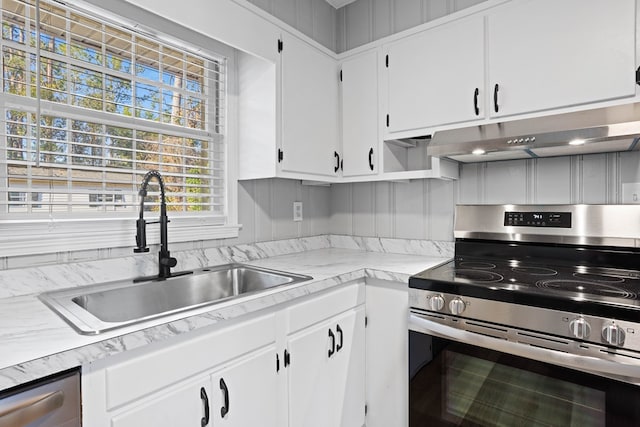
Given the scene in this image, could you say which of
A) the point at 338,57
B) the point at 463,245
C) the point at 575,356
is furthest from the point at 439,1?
the point at 575,356

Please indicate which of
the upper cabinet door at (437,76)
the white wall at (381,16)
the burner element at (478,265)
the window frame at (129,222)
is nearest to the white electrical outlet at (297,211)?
the window frame at (129,222)

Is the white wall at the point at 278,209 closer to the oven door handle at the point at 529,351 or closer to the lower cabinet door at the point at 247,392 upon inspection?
the lower cabinet door at the point at 247,392

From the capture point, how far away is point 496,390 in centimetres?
133

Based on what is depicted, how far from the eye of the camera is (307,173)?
206 centimetres

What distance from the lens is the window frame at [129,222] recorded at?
1283 mm

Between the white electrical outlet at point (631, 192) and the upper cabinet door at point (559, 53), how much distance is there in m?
0.44

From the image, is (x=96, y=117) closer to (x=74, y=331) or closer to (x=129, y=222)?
(x=129, y=222)

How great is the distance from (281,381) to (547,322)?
0.98 metres

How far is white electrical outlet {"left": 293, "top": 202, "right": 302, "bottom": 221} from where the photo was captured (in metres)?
2.38

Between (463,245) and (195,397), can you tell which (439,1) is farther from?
(195,397)

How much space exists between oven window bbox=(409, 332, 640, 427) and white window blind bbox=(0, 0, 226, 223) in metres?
1.31

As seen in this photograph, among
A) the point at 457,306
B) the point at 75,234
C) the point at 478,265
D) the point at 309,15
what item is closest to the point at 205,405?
the point at 75,234

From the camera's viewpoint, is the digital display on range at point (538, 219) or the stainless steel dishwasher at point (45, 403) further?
the digital display on range at point (538, 219)

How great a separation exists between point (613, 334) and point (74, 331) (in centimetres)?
154
